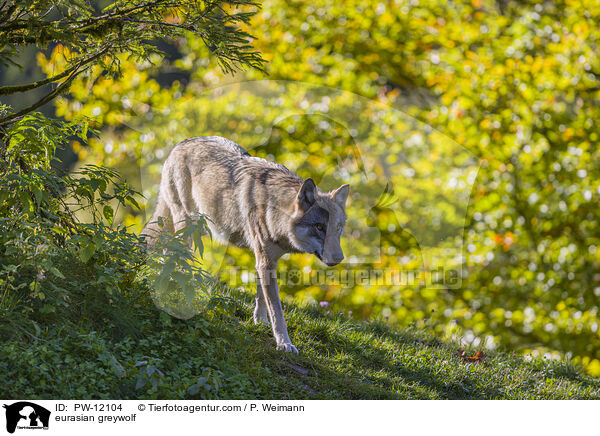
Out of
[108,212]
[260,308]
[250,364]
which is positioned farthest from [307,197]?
[108,212]

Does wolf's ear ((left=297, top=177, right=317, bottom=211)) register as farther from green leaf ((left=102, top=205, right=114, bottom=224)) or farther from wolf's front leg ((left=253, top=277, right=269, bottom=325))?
green leaf ((left=102, top=205, right=114, bottom=224))

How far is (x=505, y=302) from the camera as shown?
351 inches

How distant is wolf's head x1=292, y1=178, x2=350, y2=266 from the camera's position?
4941 millimetres

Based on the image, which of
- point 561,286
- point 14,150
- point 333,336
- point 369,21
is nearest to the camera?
point 14,150

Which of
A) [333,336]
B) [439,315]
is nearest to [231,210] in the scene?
[333,336]

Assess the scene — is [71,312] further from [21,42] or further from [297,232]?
[21,42]

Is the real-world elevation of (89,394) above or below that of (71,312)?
below

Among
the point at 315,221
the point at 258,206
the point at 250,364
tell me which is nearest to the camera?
the point at 250,364

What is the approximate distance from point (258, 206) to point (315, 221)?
72cm

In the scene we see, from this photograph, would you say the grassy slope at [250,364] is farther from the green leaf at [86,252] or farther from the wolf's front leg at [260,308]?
the green leaf at [86,252]

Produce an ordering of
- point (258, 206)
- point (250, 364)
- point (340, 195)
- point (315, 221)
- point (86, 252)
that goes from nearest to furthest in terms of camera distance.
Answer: point (86, 252), point (250, 364), point (315, 221), point (340, 195), point (258, 206)

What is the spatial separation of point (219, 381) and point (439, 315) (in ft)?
18.5
